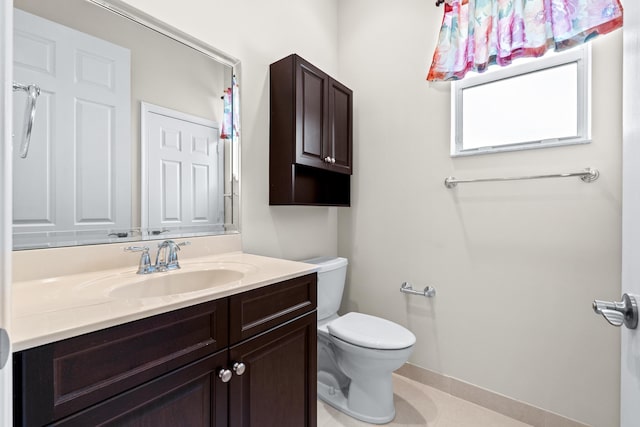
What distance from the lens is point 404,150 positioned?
1864mm

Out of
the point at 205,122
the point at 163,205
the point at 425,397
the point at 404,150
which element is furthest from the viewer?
the point at 404,150

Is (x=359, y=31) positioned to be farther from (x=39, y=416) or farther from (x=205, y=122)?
(x=39, y=416)

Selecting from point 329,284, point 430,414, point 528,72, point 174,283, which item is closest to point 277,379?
point 174,283

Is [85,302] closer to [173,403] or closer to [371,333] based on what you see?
[173,403]

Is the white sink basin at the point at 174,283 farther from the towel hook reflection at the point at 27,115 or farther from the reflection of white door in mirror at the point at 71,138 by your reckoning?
the towel hook reflection at the point at 27,115

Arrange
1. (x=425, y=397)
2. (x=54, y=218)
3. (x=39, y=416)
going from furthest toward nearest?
(x=425, y=397) < (x=54, y=218) < (x=39, y=416)

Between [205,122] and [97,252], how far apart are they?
0.73 m

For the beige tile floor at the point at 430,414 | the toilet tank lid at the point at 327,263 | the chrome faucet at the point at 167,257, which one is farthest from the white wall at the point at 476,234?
the chrome faucet at the point at 167,257

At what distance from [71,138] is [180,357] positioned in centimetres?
85

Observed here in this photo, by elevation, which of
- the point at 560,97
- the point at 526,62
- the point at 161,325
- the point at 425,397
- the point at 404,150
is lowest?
the point at 425,397

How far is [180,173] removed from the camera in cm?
130

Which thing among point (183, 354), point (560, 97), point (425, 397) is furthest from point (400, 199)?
point (183, 354)

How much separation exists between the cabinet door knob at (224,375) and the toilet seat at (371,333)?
29.5 inches

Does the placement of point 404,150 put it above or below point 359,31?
below
